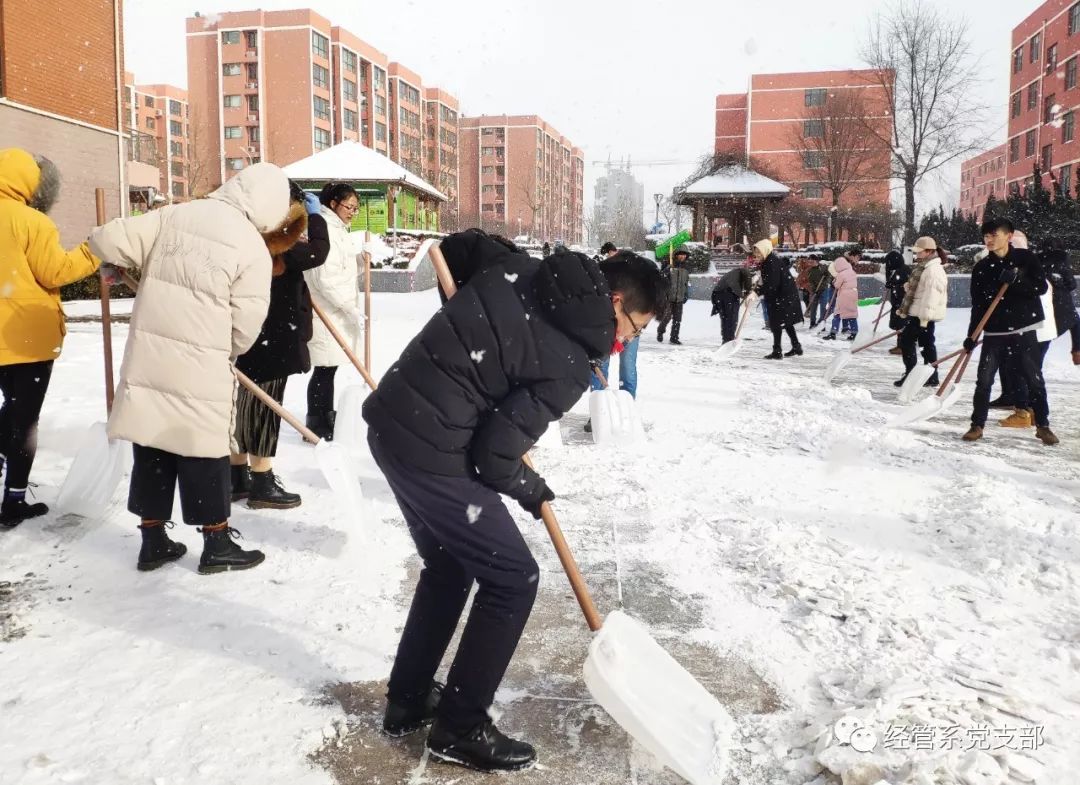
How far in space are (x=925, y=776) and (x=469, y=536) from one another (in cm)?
127

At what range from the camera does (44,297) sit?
366 centimetres

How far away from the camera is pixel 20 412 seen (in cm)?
372

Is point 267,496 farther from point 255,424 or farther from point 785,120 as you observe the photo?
point 785,120

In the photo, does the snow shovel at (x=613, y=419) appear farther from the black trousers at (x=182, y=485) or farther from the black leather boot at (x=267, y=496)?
the black trousers at (x=182, y=485)

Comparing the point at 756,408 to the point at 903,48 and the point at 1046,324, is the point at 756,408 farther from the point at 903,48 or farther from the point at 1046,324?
the point at 903,48

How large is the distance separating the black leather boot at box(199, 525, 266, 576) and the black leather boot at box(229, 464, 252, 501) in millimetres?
886

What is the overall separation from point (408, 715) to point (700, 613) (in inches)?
53.0

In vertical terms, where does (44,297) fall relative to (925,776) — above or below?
above

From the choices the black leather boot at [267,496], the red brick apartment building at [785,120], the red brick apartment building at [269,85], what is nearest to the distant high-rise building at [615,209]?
the red brick apartment building at [785,120]

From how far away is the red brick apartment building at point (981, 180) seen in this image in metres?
67.7

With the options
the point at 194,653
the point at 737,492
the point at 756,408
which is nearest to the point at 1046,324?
the point at 756,408

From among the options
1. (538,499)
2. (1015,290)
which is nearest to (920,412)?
(1015,290)

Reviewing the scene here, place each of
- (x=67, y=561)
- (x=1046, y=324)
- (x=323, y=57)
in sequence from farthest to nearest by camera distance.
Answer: (x=323, y=57) → (x=1046, y=324) → (x=67, y=561)

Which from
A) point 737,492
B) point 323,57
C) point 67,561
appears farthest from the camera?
point 323,57
